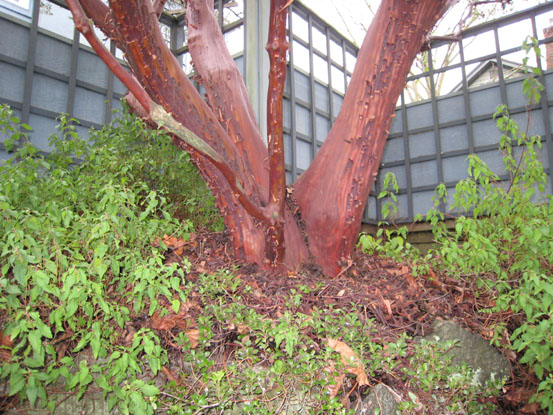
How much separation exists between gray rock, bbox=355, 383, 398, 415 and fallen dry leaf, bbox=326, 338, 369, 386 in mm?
80

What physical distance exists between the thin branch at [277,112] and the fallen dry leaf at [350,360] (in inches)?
31.7

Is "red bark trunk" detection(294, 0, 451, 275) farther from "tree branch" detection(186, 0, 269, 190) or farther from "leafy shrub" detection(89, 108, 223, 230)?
"leafy shrub" detection(89, 108, 223, 230)

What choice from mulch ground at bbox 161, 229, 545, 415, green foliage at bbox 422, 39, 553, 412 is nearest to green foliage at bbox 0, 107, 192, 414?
mulch ground at bbox 161, 229, 545, 415

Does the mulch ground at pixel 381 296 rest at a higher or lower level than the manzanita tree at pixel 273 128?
lower

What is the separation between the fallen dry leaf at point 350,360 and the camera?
6.08 ft

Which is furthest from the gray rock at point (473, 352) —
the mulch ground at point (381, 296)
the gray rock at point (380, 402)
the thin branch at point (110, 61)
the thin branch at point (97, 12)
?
the thin branch at point (97, 12)

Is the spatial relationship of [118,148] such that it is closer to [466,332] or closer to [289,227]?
[289,227]

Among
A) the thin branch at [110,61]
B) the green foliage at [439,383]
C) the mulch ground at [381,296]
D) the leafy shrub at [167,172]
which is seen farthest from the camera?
the leafy shrub at [167,172]

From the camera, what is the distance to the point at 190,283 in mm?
2188

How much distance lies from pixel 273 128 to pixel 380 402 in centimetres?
148

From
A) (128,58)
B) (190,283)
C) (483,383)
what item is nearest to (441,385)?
(483,383)

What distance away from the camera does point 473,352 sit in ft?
8.43

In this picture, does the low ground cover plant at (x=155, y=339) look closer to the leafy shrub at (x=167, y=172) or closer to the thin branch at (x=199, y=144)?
the thin branch at (x=199, y=144)

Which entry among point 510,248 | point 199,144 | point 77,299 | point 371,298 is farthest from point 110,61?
point 510,248
